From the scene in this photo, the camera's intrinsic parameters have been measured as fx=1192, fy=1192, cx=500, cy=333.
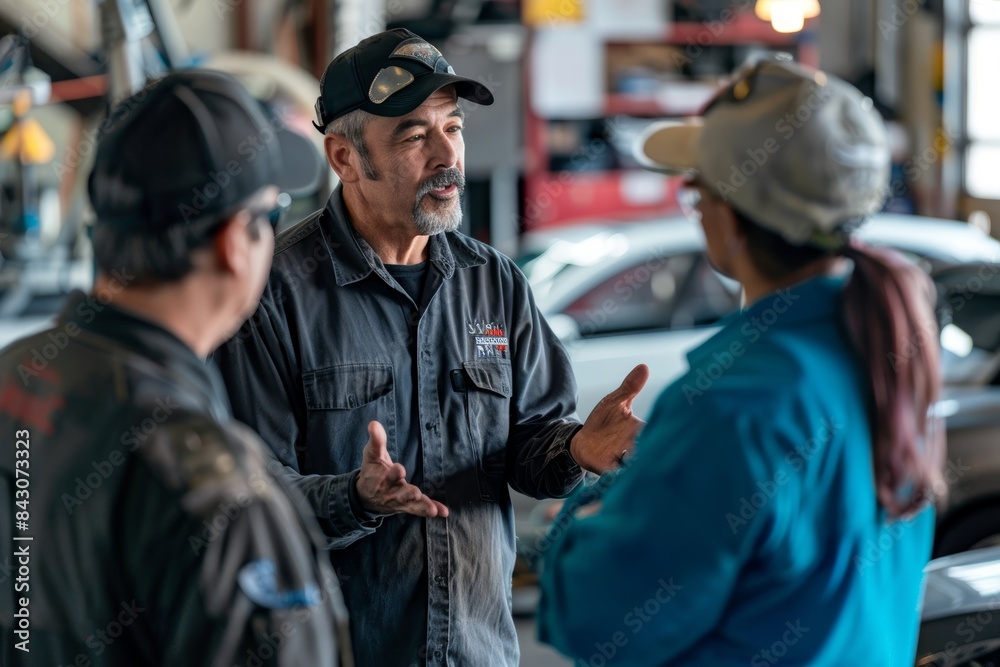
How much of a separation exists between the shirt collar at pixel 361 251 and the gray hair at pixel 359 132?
8cm

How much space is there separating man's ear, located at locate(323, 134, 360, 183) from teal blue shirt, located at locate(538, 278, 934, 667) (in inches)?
38.4

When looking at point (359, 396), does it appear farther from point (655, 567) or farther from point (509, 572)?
point (655, 567)

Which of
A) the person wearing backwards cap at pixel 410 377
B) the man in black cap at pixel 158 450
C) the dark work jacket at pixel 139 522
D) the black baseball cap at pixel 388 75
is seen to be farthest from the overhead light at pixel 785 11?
the dark work jacket at pixel 139 522

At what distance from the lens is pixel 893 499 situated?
150 centimetres

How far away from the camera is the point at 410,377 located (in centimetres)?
219

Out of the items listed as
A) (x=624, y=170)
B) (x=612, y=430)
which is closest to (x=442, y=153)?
(x=612, y=430)

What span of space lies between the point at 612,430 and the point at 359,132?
74 centimetres

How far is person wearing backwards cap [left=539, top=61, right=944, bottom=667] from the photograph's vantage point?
1.44m

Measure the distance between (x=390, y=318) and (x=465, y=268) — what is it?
0.65ft

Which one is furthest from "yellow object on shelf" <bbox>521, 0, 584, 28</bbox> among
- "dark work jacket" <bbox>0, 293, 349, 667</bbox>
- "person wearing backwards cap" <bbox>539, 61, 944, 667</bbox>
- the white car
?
"dark work jacket" <bbox>0, 293, 349, 667</bbox>

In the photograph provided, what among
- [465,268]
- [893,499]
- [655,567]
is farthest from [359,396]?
[893,499]

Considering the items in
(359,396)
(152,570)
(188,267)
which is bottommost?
(359,396)

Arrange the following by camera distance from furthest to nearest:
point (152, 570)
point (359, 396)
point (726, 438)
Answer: point (359, 396) < point (726, 438) < point (152, 570)

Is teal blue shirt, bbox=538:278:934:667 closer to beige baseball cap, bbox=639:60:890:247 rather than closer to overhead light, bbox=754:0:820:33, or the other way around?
beige baseball cap, bbox=639:60:890:247
